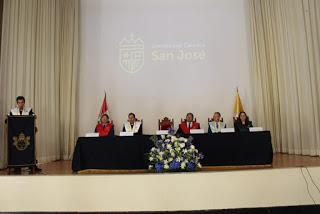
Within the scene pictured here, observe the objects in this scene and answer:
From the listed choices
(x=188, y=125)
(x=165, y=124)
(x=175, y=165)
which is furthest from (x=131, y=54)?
(x=175, y=165)

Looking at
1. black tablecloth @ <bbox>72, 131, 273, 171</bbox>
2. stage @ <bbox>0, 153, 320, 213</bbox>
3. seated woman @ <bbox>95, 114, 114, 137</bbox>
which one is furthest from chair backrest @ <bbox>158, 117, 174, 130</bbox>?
stage @ <bbox>0, 153, 320, 213</bbox>

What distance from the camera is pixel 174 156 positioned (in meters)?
4.05

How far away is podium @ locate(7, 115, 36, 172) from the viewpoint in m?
4.87

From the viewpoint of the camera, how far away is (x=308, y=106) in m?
6.17

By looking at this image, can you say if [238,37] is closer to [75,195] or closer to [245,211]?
[245,211]

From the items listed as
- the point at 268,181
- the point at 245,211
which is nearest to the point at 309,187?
the point at 268,181

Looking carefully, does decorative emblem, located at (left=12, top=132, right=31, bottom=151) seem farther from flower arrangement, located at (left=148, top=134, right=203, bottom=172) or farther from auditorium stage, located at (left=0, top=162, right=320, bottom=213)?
flower arrangement, located at (left=148, top=134, right=203, bottom=172)

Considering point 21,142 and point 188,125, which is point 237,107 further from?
point 21,142

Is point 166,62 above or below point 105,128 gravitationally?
above

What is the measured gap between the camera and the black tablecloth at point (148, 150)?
482 cm

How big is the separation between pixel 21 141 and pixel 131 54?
11.2 feet

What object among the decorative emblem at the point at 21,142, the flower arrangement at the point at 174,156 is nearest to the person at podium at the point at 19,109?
the decorative emblem at the point at 21,142

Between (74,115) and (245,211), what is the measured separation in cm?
487

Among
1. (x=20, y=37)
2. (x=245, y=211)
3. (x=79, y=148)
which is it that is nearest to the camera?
(x=245, y=211)
